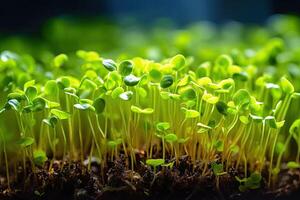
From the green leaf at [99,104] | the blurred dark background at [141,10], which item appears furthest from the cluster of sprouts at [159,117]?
the blurred dark background at [141,10]

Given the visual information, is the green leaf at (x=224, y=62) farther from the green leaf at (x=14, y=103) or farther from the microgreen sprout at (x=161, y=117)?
the green leaf at (x=14, y=103)

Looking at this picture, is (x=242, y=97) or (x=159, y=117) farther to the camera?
(x=159, y=117)

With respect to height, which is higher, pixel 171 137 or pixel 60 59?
pixel 60 59

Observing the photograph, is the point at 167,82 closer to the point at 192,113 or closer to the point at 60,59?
the point at 192,113

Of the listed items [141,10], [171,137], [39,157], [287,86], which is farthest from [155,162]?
[141,10]

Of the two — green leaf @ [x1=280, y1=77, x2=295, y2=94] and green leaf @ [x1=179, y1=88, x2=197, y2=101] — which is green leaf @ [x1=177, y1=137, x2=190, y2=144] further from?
green leaf @ [x1=280, y1=77, x2=295, y2=94]

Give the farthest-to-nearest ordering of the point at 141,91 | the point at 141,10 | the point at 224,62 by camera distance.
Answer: the point at 141,10 < the point at 224,62 < the point at 141,91

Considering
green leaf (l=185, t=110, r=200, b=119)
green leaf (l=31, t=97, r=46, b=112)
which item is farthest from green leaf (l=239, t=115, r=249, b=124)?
green leaf (l=31, t=97, r=46, b=112)
